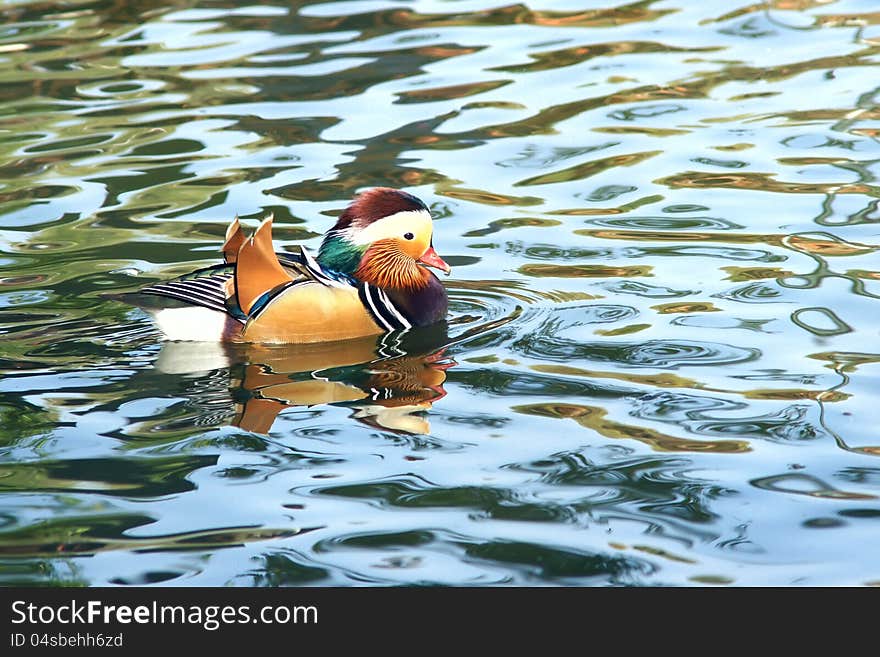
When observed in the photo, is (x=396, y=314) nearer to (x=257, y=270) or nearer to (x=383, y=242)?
(x=383, y=242)

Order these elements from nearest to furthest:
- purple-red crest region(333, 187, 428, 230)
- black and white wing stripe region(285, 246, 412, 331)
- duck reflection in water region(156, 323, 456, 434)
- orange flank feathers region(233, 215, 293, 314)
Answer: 1. duck reflection in water region(156, 323, 456, 434)
2. orange flank feathers region(233, 215, 293, 314)
3. black and white wing stripe region(285, 246, 412, 331)
4. purple-red crest region(333, 187, 428, 230)

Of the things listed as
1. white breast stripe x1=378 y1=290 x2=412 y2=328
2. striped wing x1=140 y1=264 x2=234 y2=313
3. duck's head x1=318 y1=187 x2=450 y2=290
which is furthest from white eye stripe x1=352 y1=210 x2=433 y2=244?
striped wing x1=140 y1=264 x2=234 y2=313

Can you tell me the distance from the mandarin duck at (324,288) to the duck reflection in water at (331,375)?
8 centimetres

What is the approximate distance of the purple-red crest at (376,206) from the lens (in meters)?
7.36

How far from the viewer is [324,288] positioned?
7090 millimetres

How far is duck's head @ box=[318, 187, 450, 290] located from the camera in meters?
7.38

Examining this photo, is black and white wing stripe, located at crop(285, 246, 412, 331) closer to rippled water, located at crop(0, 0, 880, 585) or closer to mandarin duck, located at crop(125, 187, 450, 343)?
mandarin duck, located at crop(125, 187, 450, 343)

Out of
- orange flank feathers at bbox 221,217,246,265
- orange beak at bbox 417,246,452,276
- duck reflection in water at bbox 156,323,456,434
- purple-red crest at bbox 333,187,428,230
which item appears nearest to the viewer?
duck reflection in water at bbox 156,323,456,434

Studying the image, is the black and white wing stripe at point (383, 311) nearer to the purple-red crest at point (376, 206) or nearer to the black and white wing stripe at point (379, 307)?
the black and white wing stripe at point (379, 307)

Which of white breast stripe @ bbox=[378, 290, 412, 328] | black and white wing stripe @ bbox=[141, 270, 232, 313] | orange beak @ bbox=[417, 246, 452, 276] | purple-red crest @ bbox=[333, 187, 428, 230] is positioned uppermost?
purple-red crest @ bbox=[333, 187, 428, 230]
